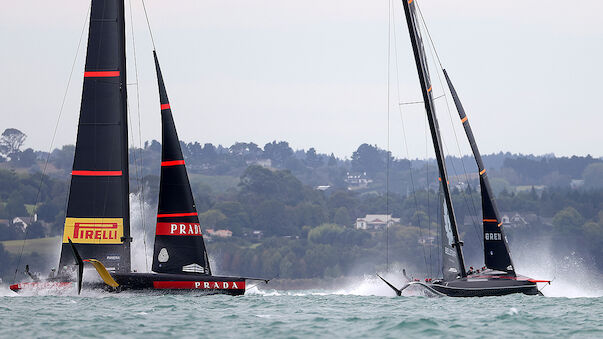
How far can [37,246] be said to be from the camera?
151250mm

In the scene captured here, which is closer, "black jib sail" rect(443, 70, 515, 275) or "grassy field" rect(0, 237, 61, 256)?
"black jib sail" rect(443, 70, 515, 275)

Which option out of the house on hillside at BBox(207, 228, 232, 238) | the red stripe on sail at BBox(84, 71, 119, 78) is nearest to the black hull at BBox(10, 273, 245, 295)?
the red stripe on sail at BBox(84, 71, 119, 78)

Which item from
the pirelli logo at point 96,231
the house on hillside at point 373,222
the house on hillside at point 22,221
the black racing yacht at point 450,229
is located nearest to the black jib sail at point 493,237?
the black racing yacht at point 450,229

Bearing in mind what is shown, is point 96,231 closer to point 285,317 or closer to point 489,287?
point 285,317

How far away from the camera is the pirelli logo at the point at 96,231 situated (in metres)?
39.6

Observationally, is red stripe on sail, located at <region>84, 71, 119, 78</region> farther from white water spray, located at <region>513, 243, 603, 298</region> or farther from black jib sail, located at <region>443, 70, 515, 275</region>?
white water spray, located at <region>513, 243, 603, 298</region>

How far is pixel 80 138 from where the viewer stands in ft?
130

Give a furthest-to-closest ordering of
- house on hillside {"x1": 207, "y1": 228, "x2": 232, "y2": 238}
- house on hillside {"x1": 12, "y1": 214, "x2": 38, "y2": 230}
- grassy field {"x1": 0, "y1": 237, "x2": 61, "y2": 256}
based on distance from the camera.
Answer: house on hillside {"x1": 207, "y1": 228, "x2": 232, "y2": 238}, house on hillside {"x1": 12, "y1": 214, "x2": 38, "y2": 230}, grassy field {"x1": 0, "y1": 237, "x2": 61, "y2": 256}

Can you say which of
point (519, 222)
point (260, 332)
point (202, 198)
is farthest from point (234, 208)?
point (260, 332)

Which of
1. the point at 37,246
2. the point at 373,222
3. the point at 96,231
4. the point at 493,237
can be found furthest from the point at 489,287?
the point at 373,222

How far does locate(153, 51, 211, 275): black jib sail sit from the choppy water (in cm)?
122

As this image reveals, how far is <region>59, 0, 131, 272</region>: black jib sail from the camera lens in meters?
39.5

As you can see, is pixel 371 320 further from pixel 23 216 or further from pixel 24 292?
pixel 23 216

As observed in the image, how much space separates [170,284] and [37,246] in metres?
117
